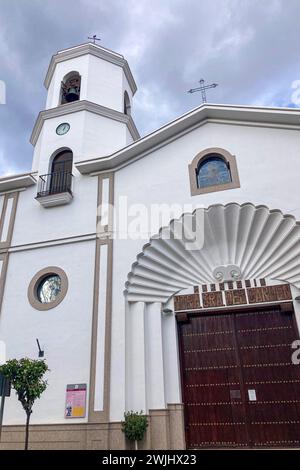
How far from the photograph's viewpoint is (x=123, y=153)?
33.9 feet

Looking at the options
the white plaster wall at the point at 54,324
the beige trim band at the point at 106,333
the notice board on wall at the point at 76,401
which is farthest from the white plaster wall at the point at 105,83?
the notice board on wall at the point at 76,401

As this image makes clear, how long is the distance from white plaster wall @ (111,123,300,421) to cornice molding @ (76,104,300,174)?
0.54 ft

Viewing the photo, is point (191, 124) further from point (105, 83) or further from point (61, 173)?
point (105, 83)

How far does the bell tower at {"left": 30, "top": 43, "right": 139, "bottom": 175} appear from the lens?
465 inches

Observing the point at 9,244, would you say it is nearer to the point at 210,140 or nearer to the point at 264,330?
the point at 210,140

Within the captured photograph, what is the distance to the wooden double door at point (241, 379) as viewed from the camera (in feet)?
24.5

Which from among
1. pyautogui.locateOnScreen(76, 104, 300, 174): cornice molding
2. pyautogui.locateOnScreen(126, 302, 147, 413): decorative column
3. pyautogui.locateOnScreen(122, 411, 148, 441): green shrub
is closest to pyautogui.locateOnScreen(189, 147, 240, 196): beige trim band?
pyautogui.locateOnScreen(76, 104, 300, 174): cornice molding

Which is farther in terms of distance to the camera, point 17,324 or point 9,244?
point 9,244

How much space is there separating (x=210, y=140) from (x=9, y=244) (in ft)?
21.6

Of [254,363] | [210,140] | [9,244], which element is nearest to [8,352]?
[9,244]

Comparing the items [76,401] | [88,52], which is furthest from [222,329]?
[88,52]

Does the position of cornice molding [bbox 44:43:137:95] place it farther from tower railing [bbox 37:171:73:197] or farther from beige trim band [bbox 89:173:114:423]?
beige trim band [bbox 89:173:114:423]

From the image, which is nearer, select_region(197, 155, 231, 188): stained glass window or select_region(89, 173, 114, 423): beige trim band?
select_region(89, 173, 114, 423): beige trim band

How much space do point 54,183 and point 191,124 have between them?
15.0ft
